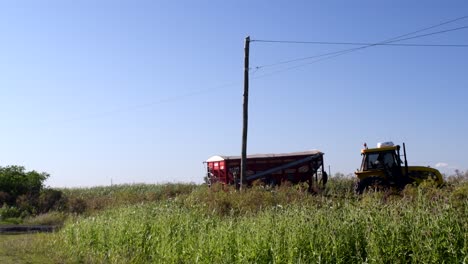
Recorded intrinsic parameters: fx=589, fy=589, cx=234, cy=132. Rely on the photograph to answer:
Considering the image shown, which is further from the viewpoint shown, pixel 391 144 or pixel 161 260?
pixel 391 144

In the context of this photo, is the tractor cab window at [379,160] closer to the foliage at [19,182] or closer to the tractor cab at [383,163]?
the tractor cab at [383,163]

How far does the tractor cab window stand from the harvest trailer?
22.3ft

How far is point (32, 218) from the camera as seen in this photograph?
30.4m

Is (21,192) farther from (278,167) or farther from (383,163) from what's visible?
(383,163)

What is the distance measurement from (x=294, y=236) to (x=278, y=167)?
2297 cm

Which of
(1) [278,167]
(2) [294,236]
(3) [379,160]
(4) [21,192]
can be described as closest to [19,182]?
(4) [21,192]

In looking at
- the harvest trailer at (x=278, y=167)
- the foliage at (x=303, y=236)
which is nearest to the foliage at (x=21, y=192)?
the harvest trailer at (x=278, y=167)

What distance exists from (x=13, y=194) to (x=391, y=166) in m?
23.7

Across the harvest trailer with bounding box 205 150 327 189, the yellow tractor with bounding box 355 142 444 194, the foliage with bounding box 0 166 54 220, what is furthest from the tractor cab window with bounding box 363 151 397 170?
the foliage with bounding box 0 166 54 220

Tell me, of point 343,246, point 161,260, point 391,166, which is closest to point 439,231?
point 343,246

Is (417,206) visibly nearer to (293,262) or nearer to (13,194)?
(293,262)

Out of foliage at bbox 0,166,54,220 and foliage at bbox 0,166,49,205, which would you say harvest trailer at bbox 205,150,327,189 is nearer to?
foliage at bbox 0,166,54,220

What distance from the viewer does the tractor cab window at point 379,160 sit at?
25036 mm

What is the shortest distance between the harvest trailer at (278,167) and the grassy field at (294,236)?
15433mm
